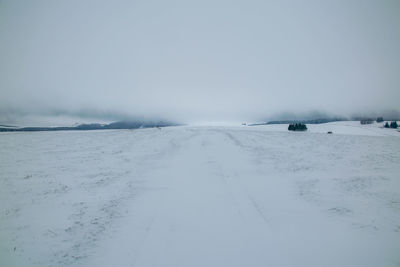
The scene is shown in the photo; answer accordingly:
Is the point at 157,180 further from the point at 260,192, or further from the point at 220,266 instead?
the point at 220,266

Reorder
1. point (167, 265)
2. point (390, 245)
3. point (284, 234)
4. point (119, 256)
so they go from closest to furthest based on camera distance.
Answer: point (167, 265), point (119, 256), point (390, 245), point (284, 234)

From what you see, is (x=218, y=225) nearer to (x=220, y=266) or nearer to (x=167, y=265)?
(x=220, y=266)

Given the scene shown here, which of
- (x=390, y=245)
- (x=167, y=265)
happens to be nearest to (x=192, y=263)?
(x=167, y=265)

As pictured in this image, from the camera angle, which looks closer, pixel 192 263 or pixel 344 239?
pixel 192 263

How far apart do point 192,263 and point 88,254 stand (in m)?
2.53

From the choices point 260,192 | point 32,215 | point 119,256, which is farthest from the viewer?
point 260,192

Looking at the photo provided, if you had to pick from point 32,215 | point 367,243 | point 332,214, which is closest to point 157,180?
point 32,215

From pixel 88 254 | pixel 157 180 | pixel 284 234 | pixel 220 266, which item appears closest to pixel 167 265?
pixel 220 266

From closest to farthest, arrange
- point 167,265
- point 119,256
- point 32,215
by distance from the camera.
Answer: point 167,265, point 119,256, point 32,215

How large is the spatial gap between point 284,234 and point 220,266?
221 centimetres

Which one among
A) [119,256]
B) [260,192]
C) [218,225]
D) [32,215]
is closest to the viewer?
[119,256]

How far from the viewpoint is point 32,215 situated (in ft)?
21.0

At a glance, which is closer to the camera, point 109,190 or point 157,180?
point 109,190

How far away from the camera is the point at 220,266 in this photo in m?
4.23
